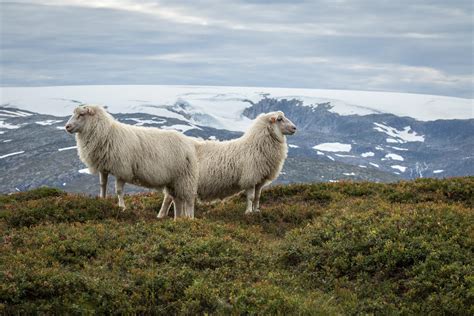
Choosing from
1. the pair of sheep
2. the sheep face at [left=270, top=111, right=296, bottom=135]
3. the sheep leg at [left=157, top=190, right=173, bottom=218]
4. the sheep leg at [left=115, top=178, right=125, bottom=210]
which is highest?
the sheep face at [left=270, top=111, right=296, bottom=135]

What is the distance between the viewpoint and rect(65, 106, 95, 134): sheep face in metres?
22.3

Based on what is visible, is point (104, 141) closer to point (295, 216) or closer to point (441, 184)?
point (295, 216)

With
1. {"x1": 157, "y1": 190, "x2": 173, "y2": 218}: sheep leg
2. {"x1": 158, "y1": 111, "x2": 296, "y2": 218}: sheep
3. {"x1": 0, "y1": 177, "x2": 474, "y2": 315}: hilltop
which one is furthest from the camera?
{"x1": 158, "y1": 111, "x2": 296, "y2": 218}: sheep

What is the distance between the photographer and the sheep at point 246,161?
24.1m

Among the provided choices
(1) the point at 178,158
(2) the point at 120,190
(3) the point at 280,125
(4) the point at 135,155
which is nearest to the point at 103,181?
(2) the point at 120,190

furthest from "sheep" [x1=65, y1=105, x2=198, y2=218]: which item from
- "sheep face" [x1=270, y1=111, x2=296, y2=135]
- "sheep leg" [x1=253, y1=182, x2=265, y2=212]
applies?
"sheep face" [x1=270, y1=111, x2=296, y2=135]

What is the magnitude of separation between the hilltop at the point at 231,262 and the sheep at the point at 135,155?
1402 millimetres

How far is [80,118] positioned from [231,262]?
9.88 meters

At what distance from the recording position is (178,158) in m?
22.6

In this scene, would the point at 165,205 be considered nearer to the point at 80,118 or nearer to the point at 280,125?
the point at 80,118

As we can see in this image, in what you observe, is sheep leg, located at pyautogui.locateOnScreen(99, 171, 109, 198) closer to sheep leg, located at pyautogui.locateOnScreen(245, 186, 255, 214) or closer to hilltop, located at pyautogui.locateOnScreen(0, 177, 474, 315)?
hilltop, located at pyautogui.locateOnScreen(0, 177, 474, 315)

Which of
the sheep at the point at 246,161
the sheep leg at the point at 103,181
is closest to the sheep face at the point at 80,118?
the sheep leg at the point at 103,181

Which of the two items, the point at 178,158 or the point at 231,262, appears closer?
the point at 231,262

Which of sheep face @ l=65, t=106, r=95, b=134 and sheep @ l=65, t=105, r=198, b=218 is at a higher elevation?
sheep face @ l=65, t=106, r=95, b=134
